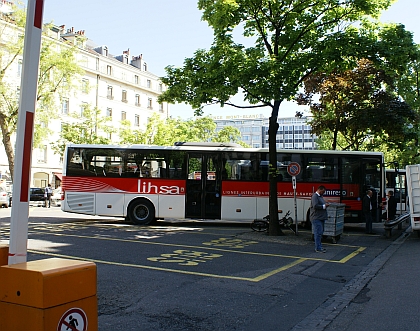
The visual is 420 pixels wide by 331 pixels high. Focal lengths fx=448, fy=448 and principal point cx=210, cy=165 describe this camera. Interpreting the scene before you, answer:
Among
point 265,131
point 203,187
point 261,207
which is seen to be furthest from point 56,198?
point 265,131

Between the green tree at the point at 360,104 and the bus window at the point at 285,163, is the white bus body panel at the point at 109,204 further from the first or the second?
the green tree at the point at 360,104

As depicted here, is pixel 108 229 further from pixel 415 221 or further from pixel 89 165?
pixel 415 221

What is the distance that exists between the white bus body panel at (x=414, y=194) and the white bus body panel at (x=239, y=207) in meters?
6.13

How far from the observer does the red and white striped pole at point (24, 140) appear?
10.6ft

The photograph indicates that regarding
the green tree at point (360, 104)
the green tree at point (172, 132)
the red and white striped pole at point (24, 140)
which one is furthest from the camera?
the green tree at point (172, 132)

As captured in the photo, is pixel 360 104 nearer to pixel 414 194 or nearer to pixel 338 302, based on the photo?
pixel 414 194

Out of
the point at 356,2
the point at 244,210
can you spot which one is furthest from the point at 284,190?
the point at 356,2

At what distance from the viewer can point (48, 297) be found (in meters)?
3.01

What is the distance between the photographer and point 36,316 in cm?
299

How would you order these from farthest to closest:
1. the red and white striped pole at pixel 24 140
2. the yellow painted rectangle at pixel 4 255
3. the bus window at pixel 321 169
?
the bus window at pixel 321 169
the yellow painted rectangle at pixel 4 255
the red and white striped pole at pixel 24 140

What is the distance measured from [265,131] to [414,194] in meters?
120

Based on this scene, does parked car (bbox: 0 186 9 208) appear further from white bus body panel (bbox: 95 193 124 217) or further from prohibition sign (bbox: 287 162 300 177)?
prohibition sign (bbox: 287 162 300 177)

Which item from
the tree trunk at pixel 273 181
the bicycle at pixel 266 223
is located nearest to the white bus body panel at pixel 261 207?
the bicycle at pixel 266 223

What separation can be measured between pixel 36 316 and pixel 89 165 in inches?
657
